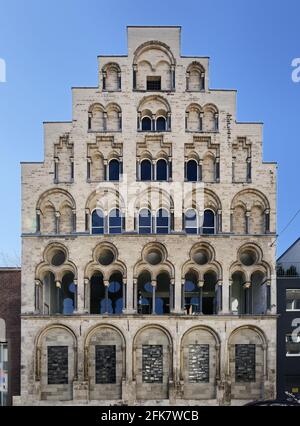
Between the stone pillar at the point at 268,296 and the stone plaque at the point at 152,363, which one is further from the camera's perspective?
the stone pillar at the point at 268,296

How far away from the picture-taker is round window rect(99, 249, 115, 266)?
90.9 ft

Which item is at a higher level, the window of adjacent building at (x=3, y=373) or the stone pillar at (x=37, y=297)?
the stone pillar at (x=37, y=297)

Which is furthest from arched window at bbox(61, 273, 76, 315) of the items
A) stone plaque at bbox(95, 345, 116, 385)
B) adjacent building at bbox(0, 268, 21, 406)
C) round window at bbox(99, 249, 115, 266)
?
stone plaque at bbox(95, 345, 116, 385)

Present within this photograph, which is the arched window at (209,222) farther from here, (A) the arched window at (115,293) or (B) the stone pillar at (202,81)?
(B) the stone pillar at (202,81)

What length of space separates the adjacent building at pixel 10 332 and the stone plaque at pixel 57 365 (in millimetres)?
2202

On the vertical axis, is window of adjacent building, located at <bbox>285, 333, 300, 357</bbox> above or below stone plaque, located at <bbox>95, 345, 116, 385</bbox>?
above

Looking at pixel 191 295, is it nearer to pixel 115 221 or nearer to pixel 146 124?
pixel 115 221

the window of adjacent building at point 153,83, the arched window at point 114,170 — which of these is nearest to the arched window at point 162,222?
the arched window at point 114,170

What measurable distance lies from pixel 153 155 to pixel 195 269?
7129 millimetres

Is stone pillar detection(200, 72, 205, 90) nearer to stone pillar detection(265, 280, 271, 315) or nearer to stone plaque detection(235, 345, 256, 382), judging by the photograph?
stone pillar detection(265, 280, 271, 315)

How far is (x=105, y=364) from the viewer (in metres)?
26.8

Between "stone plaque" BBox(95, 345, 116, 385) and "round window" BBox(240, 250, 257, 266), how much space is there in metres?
Answer: 8.99

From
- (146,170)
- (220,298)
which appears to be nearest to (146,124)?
(146,170)

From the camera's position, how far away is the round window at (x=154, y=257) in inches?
1088
